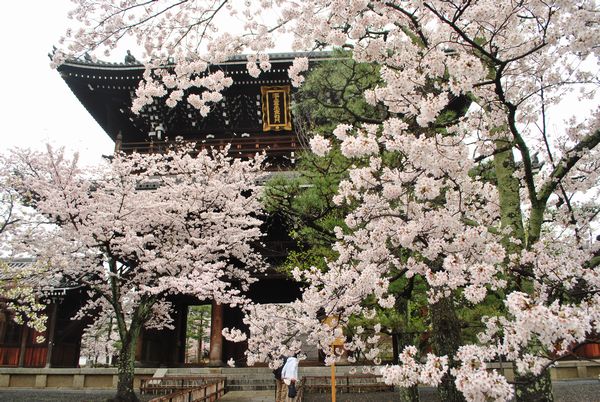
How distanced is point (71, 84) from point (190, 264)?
896 cm

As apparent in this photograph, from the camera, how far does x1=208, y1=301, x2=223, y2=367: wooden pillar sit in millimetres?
14445

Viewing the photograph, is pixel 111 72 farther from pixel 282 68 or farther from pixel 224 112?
pixel 282 68

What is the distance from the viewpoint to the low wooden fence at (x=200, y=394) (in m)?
6.69

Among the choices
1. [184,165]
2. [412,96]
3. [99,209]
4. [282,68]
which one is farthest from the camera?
[282,68]

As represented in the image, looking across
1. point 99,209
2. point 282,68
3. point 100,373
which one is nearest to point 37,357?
point 100,373

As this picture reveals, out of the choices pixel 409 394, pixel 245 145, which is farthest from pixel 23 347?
pixel 409 394

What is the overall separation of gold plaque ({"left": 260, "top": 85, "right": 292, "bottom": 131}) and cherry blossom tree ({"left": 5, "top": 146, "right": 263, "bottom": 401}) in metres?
2.71

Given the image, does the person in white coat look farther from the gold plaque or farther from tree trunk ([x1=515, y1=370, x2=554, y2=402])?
the gold plaque

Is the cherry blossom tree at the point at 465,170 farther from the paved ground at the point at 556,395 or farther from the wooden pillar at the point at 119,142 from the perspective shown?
the wooden pillar at the point at 119,142

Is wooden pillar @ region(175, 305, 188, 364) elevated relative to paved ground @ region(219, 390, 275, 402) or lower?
elevated

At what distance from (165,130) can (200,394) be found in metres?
10.5

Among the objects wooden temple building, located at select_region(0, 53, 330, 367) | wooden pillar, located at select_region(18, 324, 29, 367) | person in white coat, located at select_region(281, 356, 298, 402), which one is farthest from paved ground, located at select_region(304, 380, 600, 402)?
wooden pillar, located at select_region(18, 324, 29, 367)

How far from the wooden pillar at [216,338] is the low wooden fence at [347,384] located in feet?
10.9

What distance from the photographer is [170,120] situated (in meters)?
16.1
